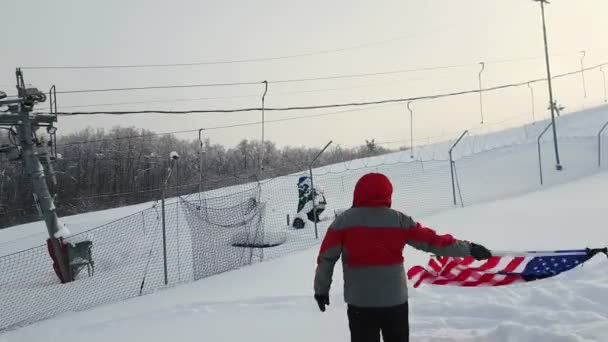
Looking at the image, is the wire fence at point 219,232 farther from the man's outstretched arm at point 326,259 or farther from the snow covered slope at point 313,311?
the man's outstretched arm at point 326,259

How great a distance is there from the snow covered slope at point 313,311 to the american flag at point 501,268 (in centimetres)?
40

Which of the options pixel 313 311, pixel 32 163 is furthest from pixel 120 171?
pixel 313 311

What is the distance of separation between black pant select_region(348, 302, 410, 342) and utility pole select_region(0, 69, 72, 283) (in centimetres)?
1166

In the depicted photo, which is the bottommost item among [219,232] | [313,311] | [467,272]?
[313,311]

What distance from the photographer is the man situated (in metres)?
3.54

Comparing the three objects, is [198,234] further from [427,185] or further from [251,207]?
[427,185]

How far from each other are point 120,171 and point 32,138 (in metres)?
58.9

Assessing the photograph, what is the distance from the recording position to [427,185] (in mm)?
25922

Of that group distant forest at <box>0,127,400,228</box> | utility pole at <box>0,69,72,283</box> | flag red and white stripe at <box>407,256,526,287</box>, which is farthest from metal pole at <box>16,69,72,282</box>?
distant forest at <box>0,127,400,228</box>

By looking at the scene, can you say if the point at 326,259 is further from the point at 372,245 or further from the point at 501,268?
the point at 501,268

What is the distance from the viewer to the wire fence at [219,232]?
9867 mm

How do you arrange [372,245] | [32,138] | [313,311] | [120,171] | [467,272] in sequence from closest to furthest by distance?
[372,245]
[467,272]
[313,311]
[32,138]
[120,171]

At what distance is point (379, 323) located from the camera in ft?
12.0

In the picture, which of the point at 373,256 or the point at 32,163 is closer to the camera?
the point at 373,256
